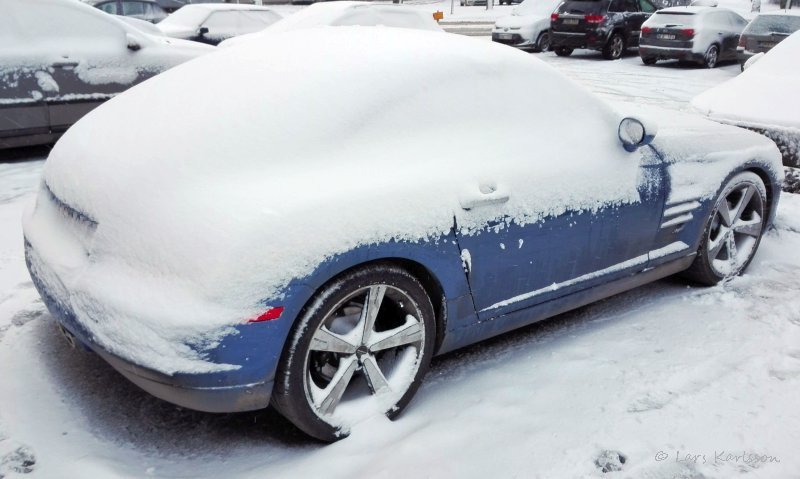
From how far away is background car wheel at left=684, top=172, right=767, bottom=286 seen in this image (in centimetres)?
411

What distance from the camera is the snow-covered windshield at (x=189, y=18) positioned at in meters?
13.3

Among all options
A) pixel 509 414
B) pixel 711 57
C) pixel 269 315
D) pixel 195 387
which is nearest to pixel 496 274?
pixel 509 414

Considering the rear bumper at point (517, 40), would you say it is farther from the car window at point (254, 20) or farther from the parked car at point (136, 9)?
the parked car at point (136, 9)

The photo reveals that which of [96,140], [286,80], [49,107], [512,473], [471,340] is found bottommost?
[512,473]

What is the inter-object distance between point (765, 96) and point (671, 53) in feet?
35.4

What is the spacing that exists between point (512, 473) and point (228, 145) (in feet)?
5.36

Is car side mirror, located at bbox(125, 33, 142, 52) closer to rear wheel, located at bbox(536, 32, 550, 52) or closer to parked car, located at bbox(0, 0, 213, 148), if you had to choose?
parked car, located at bbox(0, 0, 213, 148)

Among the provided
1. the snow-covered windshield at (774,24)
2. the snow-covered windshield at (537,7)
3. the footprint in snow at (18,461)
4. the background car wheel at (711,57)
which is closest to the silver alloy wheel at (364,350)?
the footprint in snow at (18,461)

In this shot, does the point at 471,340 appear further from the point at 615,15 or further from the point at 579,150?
the point at 615,15

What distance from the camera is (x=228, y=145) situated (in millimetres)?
2588

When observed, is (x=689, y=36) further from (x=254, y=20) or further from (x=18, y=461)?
(x=18, y=461)

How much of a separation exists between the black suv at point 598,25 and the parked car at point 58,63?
39.2 ft

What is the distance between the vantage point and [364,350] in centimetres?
267

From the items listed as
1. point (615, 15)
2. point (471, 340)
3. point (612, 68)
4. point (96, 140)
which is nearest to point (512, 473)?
point (471, 340)
